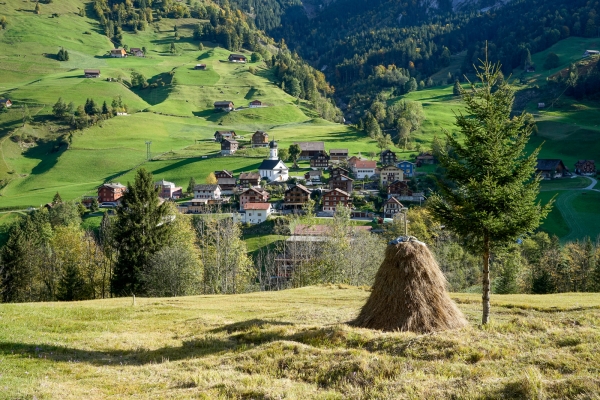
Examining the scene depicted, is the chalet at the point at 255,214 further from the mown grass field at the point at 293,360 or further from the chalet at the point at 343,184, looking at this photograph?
the mown grass field at the point at 293,360

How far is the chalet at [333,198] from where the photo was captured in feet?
381

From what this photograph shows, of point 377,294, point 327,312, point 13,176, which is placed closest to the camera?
point 377,294

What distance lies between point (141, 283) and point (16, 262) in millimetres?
25748

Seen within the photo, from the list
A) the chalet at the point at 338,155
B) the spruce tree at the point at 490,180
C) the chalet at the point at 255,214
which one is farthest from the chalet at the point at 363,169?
the spruce tree at the point at 490,180

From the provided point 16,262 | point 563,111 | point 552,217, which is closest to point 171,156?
point 16,262

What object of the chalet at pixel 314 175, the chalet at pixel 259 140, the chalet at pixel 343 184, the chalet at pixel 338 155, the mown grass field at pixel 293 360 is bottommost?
the mown grass field at pixel 293 360

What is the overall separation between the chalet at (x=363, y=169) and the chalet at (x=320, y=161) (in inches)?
437

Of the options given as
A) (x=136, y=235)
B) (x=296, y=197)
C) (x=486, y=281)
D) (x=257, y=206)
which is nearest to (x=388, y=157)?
(x=296, y=197)

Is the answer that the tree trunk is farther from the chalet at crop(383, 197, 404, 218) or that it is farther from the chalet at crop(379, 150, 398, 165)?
the chalet at crop(379, 150, 398, 165)

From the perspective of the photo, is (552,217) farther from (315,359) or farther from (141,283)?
(315,359)

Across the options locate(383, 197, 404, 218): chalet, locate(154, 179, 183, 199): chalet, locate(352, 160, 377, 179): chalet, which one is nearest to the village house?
locate(352, 160, 377, 179): chalet

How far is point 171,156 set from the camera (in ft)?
519

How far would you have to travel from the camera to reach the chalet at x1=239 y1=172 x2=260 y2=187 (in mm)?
131625

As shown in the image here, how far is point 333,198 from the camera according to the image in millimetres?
116688
